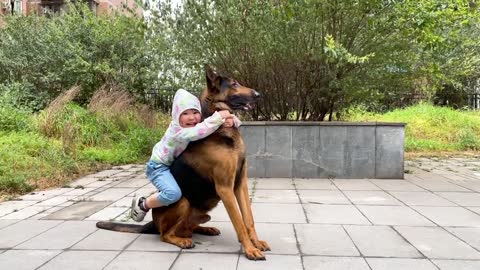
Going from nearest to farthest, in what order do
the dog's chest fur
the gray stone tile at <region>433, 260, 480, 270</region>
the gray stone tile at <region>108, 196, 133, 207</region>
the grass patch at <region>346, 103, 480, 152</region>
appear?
the gray stone tile at <region>433, 260, 480, 270</region>
the dog's chest fur
the gray stone tile at <region>108, 196, 133, 207</region>
the grass patch at <region>346, 103, 480, 152</region>

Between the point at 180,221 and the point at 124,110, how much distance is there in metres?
8.94

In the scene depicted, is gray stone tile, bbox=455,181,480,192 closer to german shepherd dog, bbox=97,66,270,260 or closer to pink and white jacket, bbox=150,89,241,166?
german shepherd dog, bbox=97,66,270,260

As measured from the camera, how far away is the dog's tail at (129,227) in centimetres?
448

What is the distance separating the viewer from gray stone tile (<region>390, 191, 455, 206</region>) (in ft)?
19.8

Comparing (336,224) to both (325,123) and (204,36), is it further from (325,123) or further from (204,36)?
(204,36)

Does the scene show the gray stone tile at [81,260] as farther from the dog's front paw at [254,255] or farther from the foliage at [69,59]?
the foliage at [69,59]

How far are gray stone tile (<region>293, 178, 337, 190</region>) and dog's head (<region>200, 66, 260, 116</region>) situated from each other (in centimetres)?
366

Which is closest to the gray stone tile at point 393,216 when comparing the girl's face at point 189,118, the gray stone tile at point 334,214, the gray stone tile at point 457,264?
the gray stone tile at point 334,214

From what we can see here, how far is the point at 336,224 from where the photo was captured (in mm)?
4883

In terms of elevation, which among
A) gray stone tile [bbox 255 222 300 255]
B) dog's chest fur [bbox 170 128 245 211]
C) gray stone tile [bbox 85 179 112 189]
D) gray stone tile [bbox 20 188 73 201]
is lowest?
gray stone tile [bbox 255 222 300 255]

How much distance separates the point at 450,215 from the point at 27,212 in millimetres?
5133

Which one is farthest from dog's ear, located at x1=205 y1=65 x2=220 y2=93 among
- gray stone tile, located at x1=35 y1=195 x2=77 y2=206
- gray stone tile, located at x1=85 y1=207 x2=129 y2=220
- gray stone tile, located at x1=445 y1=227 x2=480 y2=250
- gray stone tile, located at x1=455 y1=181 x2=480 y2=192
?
gray stone tile, located at x1=455 y1=181 x2=480 y2=192

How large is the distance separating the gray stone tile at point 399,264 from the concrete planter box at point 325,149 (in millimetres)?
4656

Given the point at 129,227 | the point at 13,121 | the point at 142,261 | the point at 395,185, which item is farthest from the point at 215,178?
the point at 13,121
